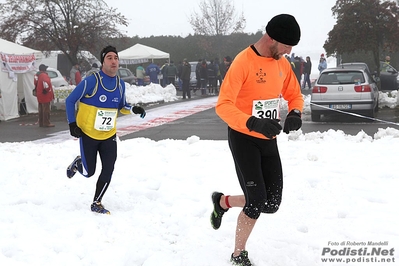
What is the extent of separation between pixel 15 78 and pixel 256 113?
15768 mm

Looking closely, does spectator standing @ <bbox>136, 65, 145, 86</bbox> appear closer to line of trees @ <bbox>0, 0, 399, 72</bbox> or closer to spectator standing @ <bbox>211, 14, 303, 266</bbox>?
line of trees @ <bbox>0, 0, 399, 72</bbox>

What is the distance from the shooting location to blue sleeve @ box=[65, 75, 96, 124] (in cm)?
527

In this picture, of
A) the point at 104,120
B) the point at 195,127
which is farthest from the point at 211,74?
the point at 104,120

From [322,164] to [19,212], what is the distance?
416 centimetres

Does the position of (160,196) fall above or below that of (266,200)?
below

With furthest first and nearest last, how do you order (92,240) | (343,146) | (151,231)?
1. (343,146)
2. (151,231)
3. (92,240)

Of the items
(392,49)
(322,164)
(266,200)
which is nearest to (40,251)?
(266,200)

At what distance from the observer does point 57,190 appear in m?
6.26

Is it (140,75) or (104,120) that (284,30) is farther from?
(140,75)

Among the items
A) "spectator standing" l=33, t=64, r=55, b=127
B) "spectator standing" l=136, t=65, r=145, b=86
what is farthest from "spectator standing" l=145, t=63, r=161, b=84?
"spectator standing" l=33, t=64, r=55, b=127

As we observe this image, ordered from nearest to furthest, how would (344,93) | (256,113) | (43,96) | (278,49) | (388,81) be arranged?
1. (278,49)
2. (256,113)
3. (344,93)
4. (43,96)
5. (388,81)

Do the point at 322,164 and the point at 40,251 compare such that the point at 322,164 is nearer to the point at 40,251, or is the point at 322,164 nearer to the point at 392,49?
the point at 40,251

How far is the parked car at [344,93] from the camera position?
1411 cm

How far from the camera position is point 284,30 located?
3.71 metres
